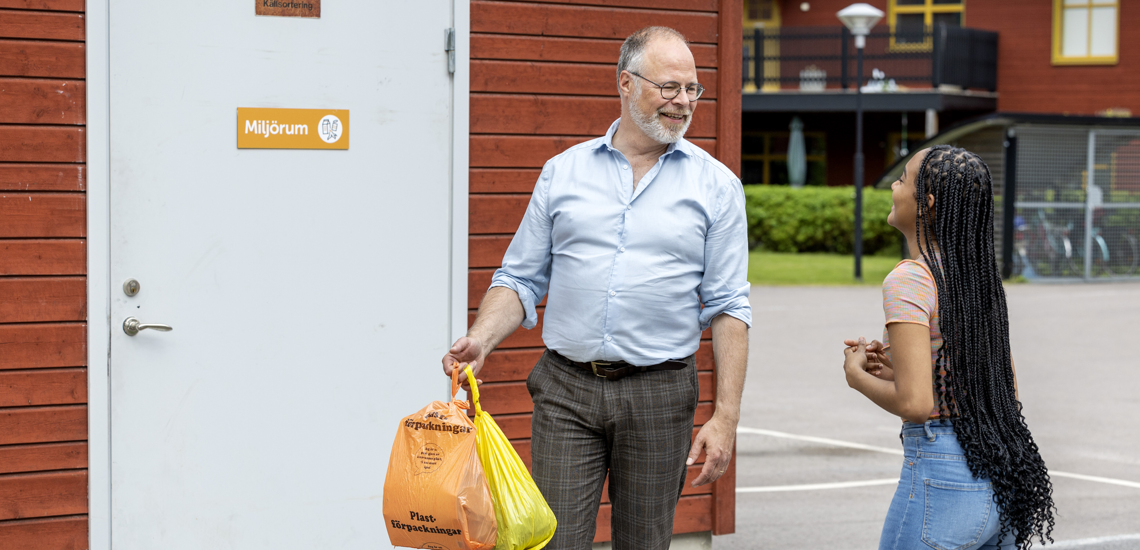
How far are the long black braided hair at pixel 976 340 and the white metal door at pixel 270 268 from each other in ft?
6.83

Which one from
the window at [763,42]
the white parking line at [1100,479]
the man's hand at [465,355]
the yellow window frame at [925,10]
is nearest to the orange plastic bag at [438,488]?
the man's hand at [465,355]

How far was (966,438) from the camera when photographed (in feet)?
9.01

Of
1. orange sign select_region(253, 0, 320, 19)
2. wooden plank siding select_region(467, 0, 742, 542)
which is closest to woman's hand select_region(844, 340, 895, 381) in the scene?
wooden plank siding select_region(467, 0, 742, 542)

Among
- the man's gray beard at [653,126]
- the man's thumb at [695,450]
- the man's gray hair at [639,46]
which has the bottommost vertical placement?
the man's thumb at [695,450]

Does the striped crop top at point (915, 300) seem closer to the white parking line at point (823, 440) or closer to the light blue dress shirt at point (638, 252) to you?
the light blue dress shirt at point (638, 252)

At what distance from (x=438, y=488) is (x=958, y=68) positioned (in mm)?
23984

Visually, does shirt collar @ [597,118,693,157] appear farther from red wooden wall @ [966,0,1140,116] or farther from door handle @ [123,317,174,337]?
red wooden wall @ [966,0,1140,116]

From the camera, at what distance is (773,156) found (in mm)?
29156

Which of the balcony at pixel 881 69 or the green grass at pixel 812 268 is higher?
the balcony at pixel 881 69

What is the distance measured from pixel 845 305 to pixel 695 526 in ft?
35.3

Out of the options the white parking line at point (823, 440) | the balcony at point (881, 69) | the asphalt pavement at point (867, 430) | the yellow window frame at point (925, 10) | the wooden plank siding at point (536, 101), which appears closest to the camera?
the wooden plank siding at point (536, 101)

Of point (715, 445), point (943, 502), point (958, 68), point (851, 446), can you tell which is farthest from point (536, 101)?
point (958, 68)

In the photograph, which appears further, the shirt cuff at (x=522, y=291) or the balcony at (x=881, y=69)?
the balcony at (x=881, y=69)

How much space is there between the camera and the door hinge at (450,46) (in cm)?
430
